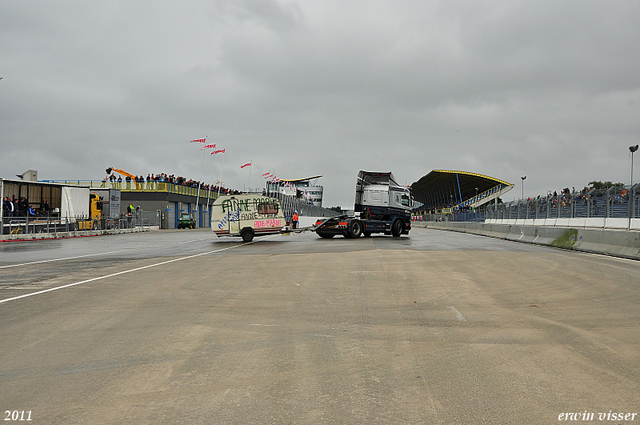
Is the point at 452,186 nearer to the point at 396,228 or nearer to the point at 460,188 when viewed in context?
the point at 460,188

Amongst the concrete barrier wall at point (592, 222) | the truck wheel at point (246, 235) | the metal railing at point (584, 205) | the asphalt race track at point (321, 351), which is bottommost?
the asphalt race track at point (321, 351)

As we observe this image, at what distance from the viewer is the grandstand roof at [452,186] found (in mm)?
110500

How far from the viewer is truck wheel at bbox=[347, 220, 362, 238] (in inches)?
1147

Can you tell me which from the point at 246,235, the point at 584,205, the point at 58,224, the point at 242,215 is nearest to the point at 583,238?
the point at 584,205

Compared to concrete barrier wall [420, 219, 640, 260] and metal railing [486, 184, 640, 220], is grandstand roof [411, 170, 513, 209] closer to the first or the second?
metal railing [486, 184, 640, 220]

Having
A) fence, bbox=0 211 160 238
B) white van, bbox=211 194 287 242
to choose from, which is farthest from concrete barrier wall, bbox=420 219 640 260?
fence, bbox=0 211 160 238

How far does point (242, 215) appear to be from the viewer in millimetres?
27281

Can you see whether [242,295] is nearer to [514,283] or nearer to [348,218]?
[514,283]

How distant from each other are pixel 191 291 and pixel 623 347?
6.72m

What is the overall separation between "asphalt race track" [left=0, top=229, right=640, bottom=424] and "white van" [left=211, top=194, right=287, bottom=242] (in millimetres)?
16363

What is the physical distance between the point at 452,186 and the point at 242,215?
104 m

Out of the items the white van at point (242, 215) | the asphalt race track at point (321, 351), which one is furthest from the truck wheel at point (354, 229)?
the asphalt race track at point (321, 351)

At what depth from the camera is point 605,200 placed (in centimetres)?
2328

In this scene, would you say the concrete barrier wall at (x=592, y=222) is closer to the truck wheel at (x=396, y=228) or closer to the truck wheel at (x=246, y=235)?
the truck wheel at (x=396, y=228)
